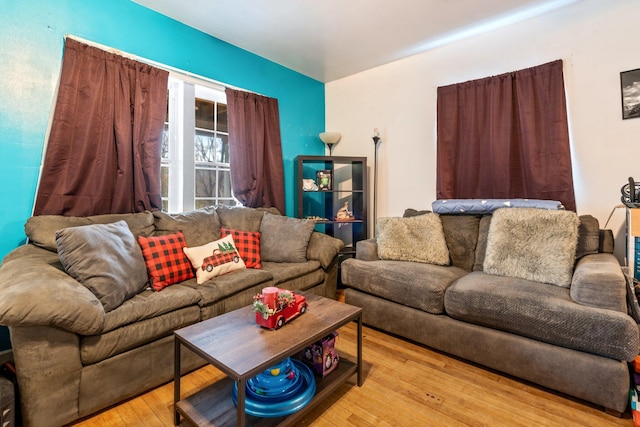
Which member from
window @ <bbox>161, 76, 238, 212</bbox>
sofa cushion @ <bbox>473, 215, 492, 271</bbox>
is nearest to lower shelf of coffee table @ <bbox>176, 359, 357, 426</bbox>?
sofa cushion @ <bbox>473, 215, 492, 271</bbox>

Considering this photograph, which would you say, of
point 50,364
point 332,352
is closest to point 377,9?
point 332,352

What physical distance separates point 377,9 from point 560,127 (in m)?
1.76

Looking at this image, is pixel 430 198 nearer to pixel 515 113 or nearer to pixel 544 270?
pixel 515 113

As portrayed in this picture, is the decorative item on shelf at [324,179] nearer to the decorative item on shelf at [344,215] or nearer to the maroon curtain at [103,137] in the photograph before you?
the decorative item on shelf at [344,215]

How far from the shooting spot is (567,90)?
2438 millimetres

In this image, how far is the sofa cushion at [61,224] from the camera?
1.82 metres

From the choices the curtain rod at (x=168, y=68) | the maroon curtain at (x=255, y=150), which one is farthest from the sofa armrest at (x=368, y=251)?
the curtain rod at (x=168, y=68)

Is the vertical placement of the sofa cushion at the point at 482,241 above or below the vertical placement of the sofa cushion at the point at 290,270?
above

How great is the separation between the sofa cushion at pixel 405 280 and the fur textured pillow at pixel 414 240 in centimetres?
10

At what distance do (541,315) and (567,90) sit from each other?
1.93 meters

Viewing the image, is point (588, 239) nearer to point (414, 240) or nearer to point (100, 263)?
point (414, 240)

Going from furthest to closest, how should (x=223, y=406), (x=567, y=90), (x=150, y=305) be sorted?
(x=567, y=90), (x=150, y=305), (x=223, y=406)

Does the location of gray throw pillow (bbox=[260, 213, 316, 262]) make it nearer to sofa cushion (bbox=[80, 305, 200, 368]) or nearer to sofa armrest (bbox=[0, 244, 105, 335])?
sofa cushion (bbox=[80, 305, 200, 368])

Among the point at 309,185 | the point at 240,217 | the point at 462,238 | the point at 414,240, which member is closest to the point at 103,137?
the point at 240,217
